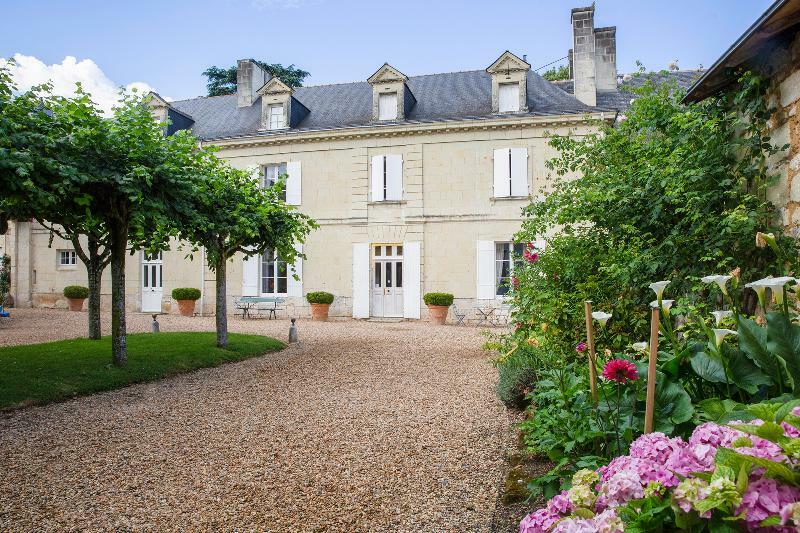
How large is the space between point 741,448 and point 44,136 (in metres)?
5.89

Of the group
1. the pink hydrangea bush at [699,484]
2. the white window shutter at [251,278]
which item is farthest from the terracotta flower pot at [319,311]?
the pink hydrangea bush at [699,484]

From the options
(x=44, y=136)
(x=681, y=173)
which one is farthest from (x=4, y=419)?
(x=681, y=173)

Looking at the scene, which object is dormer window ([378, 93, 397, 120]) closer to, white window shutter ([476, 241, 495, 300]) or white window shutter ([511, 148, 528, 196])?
white window shutter ([511, 148, 528, 196])

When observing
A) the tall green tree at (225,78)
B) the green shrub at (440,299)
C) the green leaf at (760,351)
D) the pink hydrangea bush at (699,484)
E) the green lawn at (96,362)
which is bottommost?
the green lawn at (96,362)

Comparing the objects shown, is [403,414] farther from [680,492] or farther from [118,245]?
[118,245]

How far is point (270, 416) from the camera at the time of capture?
15.1 feet

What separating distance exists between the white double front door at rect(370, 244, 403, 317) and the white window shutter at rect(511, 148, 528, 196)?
11.3ft

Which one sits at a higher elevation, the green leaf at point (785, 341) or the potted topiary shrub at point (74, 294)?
the green leaf at point (785, 341)

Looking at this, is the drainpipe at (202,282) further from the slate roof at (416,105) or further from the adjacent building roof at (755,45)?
the adjacent building roof at (755,45)

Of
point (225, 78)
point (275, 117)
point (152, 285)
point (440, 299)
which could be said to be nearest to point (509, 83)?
point (440, 299)

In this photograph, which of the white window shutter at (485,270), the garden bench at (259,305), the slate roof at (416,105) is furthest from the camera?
the garden bench at (259,305)

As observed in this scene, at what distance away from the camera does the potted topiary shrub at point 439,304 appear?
43.2ft

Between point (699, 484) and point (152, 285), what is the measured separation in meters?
17.2

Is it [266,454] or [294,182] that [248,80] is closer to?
[294,182]
